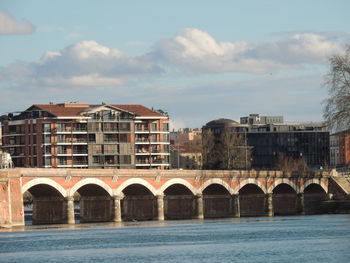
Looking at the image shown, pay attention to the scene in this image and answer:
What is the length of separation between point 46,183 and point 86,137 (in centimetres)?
6184

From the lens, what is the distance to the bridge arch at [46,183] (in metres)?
113

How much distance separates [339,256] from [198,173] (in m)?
62.6

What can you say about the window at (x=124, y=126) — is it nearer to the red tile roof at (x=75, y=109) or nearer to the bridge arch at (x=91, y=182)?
the red tile roof at (x=75, y=109)

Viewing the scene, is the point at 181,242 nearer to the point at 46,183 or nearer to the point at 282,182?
the point at 46,183

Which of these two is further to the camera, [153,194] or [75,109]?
[75,109]

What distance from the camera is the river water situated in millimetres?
79250

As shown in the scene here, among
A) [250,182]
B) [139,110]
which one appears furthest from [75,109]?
[250,182]

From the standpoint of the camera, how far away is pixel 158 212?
5226 inches

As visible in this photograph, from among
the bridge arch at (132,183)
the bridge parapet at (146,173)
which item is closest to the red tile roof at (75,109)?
the bridge parapet at (146,173)

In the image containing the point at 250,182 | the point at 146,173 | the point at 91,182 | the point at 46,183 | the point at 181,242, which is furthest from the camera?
the point at 250,182

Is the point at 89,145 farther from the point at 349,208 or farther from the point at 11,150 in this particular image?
the point at 349,208

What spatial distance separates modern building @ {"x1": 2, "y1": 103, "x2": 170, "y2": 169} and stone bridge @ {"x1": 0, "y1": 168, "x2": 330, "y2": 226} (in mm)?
31193

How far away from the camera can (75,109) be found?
180750mm

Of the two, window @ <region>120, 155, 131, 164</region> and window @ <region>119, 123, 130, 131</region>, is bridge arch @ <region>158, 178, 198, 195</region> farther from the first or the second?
window @ <region>119, 123, 130, 131</region>
